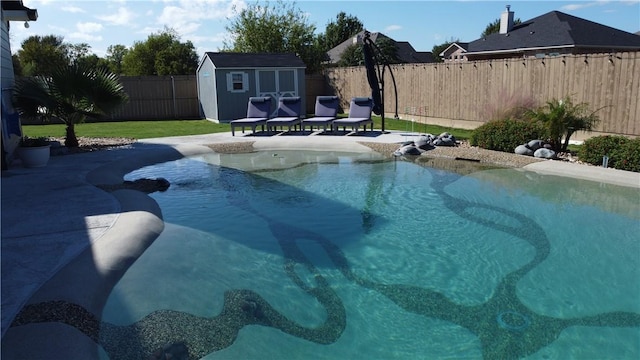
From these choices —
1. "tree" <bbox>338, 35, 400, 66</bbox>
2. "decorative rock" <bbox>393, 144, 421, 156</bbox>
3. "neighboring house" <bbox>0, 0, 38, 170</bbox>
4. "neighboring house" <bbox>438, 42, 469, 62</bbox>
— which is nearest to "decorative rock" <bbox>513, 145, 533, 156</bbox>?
"decorative rock" <bbox>393, 144, 421, 156</bbox>

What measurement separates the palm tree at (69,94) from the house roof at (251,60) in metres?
7.54

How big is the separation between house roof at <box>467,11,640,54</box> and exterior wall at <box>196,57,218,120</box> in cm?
1615

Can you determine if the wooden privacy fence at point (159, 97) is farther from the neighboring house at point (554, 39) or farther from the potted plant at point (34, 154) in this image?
the neighboring house at point (554, 39)

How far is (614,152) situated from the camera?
9102 mm

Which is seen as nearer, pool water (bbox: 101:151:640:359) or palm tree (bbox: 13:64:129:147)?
pool water (bbox: 101:151:640:359)

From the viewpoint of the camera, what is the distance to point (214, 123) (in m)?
19.3

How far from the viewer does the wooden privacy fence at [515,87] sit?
11258 millimetres

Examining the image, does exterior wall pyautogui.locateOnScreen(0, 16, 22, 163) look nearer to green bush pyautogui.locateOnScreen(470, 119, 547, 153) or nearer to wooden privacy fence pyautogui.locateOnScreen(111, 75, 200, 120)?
wooden privacy fence pyautogui.locateOnScreen(111, 75, 200, 120)

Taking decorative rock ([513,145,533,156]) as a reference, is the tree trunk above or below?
above

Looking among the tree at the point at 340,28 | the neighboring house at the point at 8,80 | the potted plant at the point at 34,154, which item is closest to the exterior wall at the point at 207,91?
the neighboring house at the point at 8,80

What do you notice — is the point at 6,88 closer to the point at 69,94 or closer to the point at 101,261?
the point at 69,94

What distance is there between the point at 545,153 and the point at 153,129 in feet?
43.0

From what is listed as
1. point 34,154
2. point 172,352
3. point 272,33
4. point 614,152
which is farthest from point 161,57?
point 172,352

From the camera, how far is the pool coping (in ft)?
11.0
